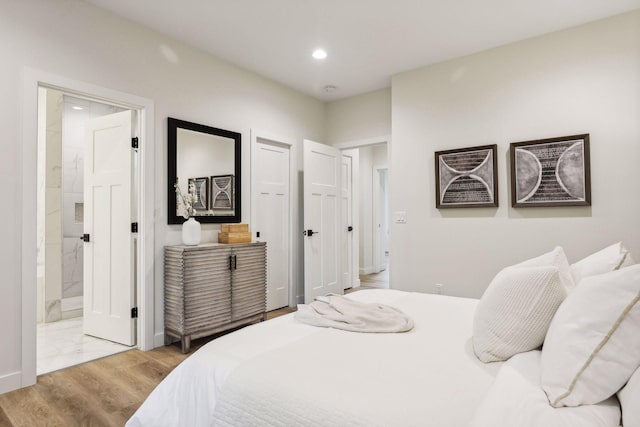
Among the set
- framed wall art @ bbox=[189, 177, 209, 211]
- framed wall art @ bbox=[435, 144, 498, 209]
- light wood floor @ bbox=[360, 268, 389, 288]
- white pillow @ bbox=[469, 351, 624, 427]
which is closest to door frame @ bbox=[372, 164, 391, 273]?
light wood floor @ bbox=[360, 268, 389, 288]

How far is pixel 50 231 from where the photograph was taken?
4047mm

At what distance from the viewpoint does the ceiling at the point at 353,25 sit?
9.25 feet

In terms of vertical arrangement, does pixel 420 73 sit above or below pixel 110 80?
above

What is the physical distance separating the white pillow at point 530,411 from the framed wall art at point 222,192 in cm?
310

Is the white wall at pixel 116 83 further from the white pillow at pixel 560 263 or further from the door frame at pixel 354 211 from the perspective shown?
the white pillow at pixel 560 263

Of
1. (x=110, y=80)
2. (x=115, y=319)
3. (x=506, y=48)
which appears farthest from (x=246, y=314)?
(x=506, y=48)

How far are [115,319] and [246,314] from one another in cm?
114

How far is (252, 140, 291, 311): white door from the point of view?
4.19 metres

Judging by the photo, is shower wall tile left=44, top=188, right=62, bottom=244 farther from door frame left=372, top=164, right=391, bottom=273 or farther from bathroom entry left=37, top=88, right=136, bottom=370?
door frame left=372, top=164, right=391, bottom=273

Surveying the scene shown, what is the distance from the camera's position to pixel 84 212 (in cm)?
358

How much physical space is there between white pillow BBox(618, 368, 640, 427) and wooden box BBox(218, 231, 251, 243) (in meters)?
3.05

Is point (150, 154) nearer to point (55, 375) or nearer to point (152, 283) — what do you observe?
point (152, 283)

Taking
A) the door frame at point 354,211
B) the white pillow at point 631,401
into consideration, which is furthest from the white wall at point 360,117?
the white pillow at point 631,401

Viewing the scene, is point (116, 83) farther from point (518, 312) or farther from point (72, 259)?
point (518, 312)
